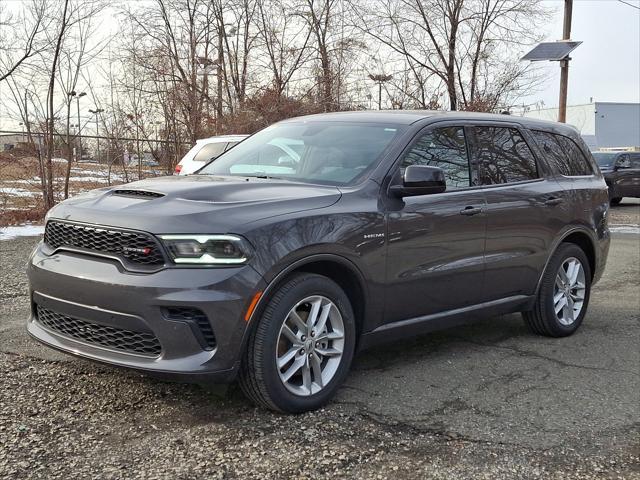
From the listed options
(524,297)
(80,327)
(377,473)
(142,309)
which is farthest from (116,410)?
(524,297)

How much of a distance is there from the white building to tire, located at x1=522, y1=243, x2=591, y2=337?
47465 millimetres

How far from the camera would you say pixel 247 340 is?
3.56 metres

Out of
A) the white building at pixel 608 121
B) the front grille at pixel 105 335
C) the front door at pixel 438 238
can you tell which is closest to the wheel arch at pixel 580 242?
the front door at pixel 438 238

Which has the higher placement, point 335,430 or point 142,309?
point 142,309

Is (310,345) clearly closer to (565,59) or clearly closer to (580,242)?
(580,242)

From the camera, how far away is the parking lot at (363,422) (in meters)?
3.24

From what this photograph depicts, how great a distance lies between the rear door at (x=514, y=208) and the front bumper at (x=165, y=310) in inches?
86.7

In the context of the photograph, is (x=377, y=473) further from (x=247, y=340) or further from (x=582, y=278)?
(x=582, y=278)

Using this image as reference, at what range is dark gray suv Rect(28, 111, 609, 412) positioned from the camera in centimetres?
345

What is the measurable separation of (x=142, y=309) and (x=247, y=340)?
0.55 meters

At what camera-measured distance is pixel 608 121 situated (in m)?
52.0

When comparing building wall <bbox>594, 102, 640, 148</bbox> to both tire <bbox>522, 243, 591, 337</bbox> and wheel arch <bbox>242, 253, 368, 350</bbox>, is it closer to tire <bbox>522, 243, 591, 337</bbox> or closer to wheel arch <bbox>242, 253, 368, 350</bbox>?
tire <bbox>522, 243, 591, 337</bbox>

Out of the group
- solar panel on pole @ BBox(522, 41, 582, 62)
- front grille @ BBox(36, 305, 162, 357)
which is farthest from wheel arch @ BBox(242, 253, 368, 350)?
solar panel on pole @ BBox(522, 41, 582, 62)

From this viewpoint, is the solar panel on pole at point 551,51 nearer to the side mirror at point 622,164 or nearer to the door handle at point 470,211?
A: the side mirror at point 622,164
